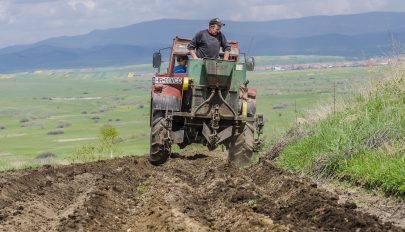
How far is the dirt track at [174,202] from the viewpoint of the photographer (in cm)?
772

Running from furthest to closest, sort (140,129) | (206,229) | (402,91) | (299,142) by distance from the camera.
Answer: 1. (140,129)
2. (402,91)
3. (299,142)
4. (206,229)

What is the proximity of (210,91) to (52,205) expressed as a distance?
4.78 meters

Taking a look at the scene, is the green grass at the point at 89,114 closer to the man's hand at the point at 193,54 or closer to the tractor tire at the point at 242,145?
the tractor tire at the point at 242,145

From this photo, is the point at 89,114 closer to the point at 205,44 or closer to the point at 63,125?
the point at 63,125

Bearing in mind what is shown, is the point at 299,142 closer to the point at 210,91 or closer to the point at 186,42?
the point at 210,91

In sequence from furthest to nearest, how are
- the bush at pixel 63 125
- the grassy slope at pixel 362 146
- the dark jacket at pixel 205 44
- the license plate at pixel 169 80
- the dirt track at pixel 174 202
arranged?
the bush at pixel 63 125, the license plate at pixel 169 80, the dark jacket at pixel 205 44, the grassy slope at pixel 362 146, the dirt track at pixel 174 202

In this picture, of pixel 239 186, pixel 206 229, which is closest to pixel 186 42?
pixel 239 186

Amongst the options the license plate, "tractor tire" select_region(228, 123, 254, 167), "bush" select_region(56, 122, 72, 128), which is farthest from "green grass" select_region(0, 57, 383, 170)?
"tractor tire" select_region(228, 123, 254, 167)

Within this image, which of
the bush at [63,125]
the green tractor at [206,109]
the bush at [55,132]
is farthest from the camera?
the bush at [63,125]

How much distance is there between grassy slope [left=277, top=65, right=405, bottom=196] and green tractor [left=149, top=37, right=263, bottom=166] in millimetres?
1008

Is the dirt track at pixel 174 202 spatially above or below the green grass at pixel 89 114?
above

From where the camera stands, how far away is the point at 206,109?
14.2 meters

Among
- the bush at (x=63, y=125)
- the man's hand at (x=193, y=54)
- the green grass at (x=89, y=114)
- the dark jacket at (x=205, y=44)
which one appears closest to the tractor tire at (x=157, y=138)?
the man's hand at (x=193, y=54)

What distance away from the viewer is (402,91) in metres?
14.7
